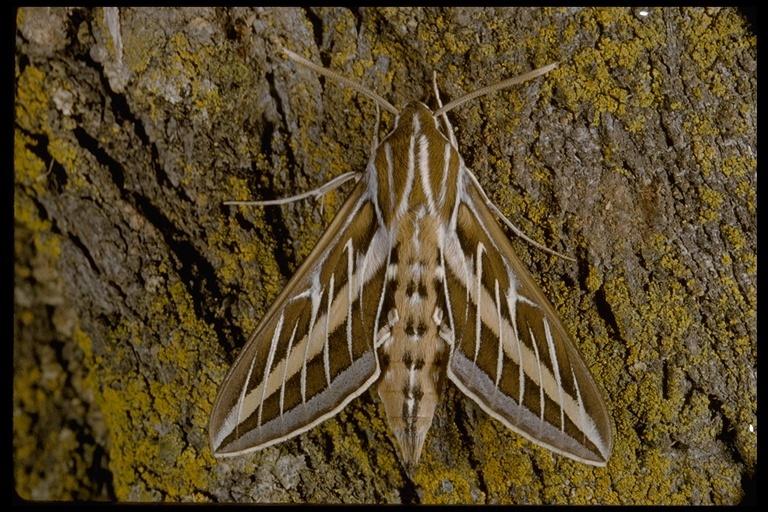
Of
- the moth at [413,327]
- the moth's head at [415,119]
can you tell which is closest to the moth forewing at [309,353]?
the moth at [413,327]

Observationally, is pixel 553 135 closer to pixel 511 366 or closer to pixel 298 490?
pixel 511 366

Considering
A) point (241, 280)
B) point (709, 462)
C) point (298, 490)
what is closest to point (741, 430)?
point (709, 462)

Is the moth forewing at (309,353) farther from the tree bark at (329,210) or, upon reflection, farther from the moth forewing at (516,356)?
the moth forewing at (516,356)

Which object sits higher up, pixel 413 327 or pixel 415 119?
pixel 415 119

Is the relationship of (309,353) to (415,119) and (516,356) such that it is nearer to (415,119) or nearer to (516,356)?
(516,356)

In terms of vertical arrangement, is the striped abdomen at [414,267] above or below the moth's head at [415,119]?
below

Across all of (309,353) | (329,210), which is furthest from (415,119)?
(309,353)
